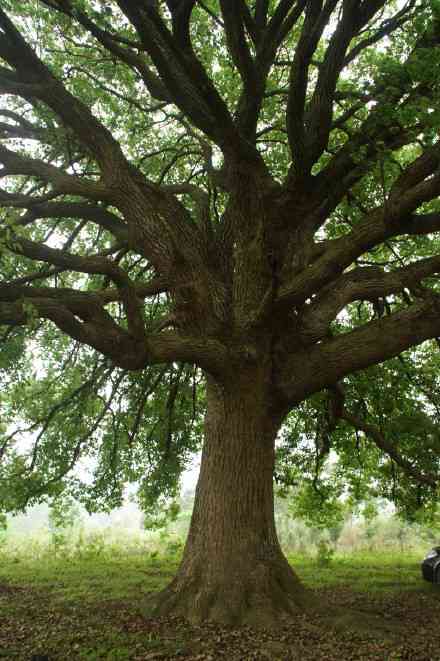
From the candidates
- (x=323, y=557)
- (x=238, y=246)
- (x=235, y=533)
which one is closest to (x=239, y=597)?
(x=235, y=533)

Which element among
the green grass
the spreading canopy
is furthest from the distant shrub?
the spreading canopy

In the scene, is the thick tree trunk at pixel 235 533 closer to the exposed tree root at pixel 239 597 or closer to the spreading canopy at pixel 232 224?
the exposed tree root at pixel 239 597

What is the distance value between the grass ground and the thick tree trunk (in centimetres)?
29

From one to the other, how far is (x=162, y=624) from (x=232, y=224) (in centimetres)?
536

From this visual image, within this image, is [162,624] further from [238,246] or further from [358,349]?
[238,246]

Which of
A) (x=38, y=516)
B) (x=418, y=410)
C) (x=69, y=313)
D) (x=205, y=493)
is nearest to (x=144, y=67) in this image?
(x=69, y=313)

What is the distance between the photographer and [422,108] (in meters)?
5.40

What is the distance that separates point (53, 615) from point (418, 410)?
672cm

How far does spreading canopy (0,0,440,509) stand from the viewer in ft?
18.8

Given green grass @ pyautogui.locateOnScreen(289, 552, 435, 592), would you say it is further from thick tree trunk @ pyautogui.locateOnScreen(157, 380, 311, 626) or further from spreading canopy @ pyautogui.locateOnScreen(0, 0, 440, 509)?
thick tree trunk @ pyautogui.locateOnScreen(157, 380, 311, 626)

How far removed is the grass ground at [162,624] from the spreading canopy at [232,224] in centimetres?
152

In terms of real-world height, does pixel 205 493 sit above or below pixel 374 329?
below

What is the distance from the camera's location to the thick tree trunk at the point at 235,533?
5.99m

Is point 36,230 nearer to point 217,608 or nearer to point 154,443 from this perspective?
point 154,443
